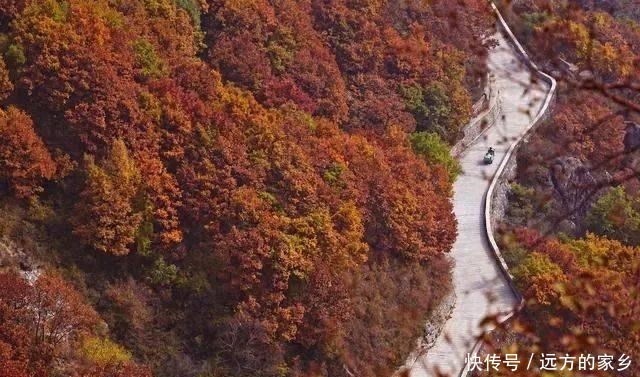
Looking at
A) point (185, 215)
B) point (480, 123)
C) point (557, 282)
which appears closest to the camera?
point (185, 215)

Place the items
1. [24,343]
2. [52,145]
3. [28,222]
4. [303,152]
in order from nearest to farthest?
[24,343] → [28,222] → [52,145] → [303,152]

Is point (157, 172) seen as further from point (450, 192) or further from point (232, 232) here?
point (450, 192)

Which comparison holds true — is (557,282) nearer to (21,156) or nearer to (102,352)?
(102,352)

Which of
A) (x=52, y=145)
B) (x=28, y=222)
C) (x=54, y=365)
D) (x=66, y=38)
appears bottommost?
(x=54, y=365)

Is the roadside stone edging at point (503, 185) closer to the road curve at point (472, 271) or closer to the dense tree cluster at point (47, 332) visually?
the road curve at point (472, 271)

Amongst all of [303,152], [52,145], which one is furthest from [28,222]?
[303,152]

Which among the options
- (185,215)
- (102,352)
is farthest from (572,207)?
(102,352)

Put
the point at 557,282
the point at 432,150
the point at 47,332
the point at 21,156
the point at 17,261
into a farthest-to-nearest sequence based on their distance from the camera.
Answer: the point at 432,150 < the point at 557,282 < the point at 21,156 < the point at 17,261 < the point at 47,332
